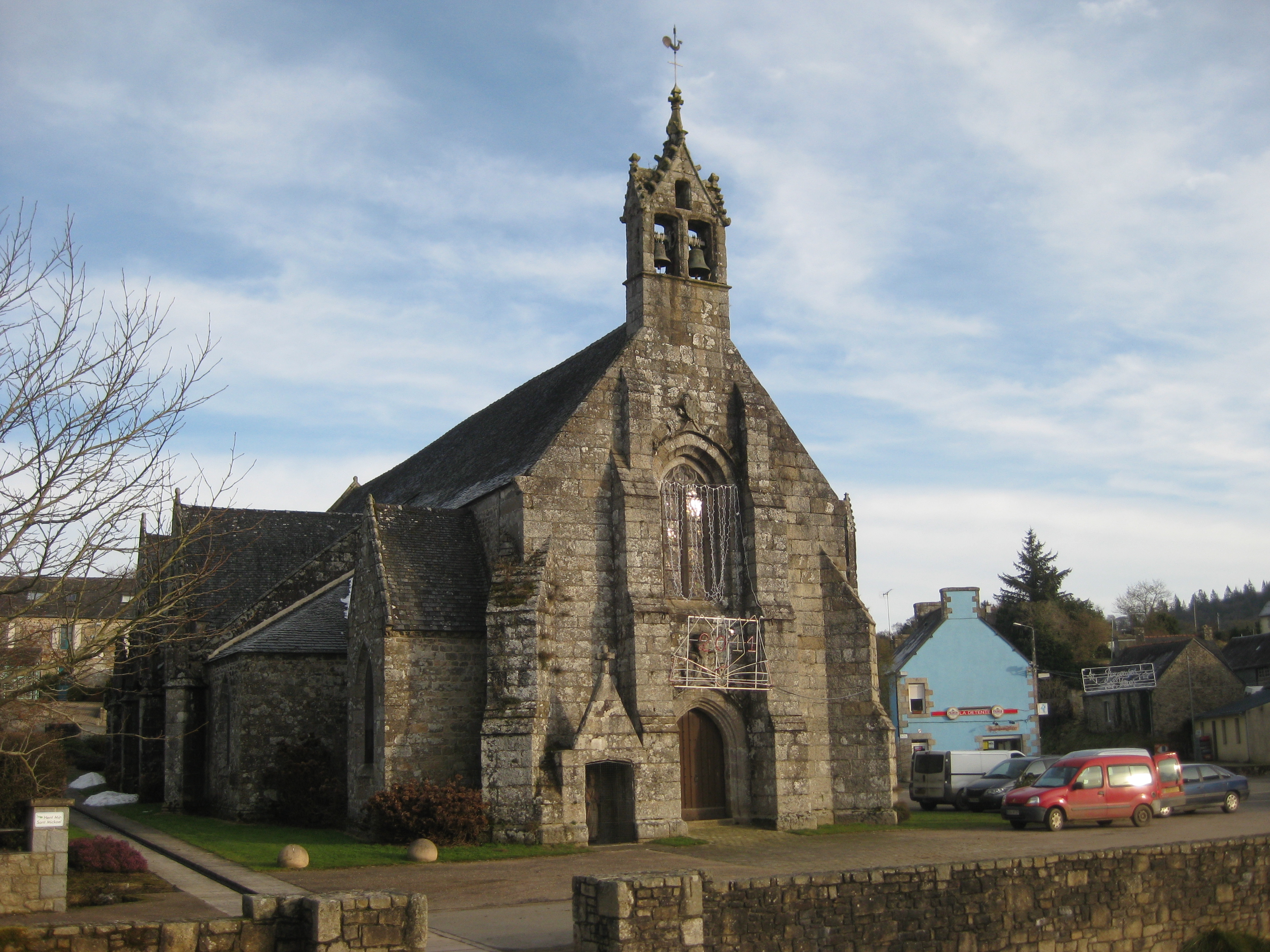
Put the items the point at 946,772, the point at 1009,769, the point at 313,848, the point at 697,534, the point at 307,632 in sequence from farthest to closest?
1. the point at 946,772
2. the point at 1009,769
3. the point at 307,632
4. the point at 697,534
5. the point at 313,848

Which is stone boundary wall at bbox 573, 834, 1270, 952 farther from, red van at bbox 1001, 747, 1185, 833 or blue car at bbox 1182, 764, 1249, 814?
blue car at bbox 1182, 764, 1249, 814

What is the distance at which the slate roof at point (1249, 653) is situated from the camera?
56406mm

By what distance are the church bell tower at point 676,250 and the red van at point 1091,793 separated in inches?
445

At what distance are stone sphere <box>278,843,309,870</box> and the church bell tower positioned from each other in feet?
39.3

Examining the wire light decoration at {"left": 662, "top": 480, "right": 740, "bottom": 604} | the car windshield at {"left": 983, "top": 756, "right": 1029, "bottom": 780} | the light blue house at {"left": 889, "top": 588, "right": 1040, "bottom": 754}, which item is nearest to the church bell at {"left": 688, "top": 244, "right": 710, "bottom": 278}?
the wire light decoration at {"left": 662, "top": 480, "right": 740, "bottom": 604}

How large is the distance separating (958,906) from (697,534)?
1157 cm

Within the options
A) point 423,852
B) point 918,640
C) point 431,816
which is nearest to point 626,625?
point 431,816

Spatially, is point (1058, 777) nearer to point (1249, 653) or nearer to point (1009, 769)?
point (1009, 769)

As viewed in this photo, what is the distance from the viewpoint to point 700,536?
23641 mm

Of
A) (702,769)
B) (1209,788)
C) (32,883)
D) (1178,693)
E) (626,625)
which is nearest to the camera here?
(32,883)

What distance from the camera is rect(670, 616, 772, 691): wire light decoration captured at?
73.7 feet

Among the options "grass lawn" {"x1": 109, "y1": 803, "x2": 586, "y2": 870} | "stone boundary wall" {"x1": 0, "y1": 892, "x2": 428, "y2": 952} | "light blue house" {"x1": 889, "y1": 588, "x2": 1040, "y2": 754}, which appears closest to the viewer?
"stone boundary wall" {"x1": 0, "y1": 892, "x2": 428, "y2": 952}

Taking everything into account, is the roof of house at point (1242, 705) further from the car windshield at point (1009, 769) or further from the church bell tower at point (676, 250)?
the church bell tower at point (676, 250)

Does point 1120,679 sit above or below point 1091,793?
above
